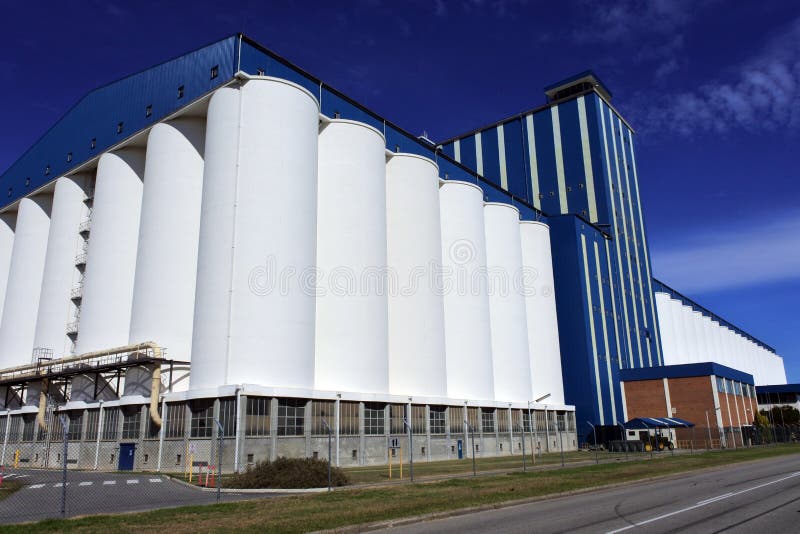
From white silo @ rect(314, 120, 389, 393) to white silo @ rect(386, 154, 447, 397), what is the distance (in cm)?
277

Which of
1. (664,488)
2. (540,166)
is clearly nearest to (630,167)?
(540,166)

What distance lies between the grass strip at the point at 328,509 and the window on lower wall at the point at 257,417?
538 inches

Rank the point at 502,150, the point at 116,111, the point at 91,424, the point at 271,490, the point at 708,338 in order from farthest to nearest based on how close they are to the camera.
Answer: the point at 708,338
the point at 502,150
the point at 116,111
the point at 91,424
the point at 271,490

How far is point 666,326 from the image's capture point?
108 metres

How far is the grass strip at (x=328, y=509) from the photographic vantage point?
46.9 ft

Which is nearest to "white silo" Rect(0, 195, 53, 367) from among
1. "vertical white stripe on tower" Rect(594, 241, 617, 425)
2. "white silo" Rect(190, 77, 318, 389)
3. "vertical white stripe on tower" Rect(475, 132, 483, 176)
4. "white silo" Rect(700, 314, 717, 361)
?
"white silo" Rect(190, 77, 318, 389)

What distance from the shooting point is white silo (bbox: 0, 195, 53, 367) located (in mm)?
56797

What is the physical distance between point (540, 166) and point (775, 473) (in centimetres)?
Result: 6590

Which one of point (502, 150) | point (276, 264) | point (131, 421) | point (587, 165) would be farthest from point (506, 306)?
point (502, 150)

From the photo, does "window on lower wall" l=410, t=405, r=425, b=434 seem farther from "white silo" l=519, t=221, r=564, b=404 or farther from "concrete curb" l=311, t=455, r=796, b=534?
"concrete curb" l=311, t=455, r=796, b=534

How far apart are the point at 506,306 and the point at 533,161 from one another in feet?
112

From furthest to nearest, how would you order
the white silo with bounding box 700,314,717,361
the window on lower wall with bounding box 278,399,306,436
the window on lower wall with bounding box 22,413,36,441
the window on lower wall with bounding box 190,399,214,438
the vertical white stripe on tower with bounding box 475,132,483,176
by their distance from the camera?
the white silo with bounding box 700,314,717,361 → the vertical white stripe on tower with bounding box 475,132,483,176 → the window on lower wall with bounding box 22,413,36,441 → the window on lower wall with bounding box 278,399,306,436 → the window on lower wall with bounding box 190,399,214,438

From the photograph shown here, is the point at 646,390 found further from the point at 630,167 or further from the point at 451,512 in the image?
the point at 451,512

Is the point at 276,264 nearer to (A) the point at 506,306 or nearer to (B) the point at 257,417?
(B) the point at 257,417
